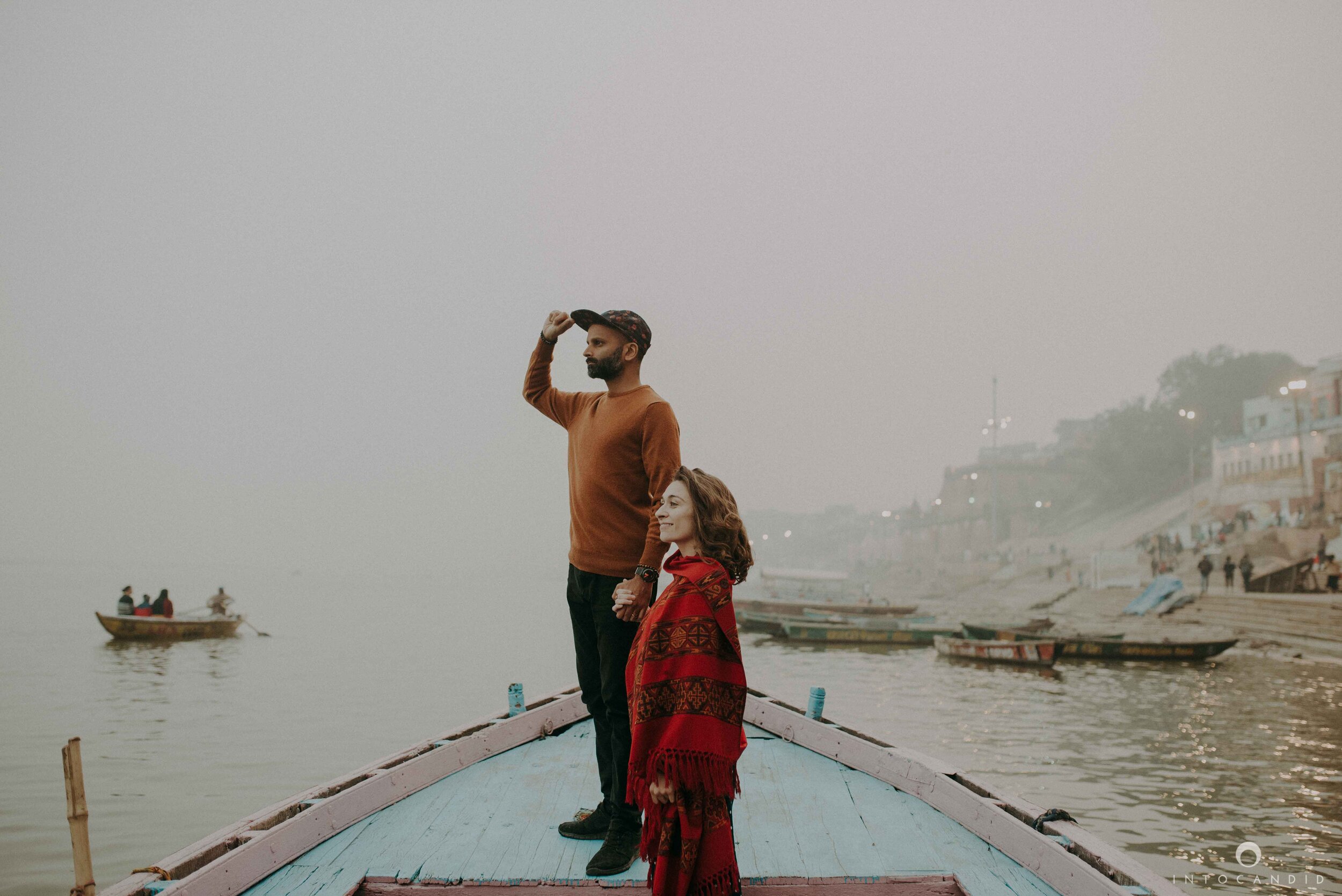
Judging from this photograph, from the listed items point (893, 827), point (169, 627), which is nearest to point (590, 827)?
point (893, 827)

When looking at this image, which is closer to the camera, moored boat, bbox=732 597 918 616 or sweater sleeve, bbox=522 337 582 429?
sweater sleeve, bbox=522 337 582 429

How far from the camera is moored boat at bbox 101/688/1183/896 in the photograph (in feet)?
8.02

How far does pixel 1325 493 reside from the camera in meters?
44.9

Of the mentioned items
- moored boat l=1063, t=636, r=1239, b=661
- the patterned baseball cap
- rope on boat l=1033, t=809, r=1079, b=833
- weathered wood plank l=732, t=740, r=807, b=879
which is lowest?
moored boat l=1063, t=636, r=1239, b=661

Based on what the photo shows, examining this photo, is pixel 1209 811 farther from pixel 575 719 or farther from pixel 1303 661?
pixel 1303 661

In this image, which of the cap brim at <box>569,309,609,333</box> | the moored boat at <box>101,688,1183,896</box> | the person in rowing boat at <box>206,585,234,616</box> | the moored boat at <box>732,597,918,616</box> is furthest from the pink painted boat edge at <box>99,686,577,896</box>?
the moored boat at <box>732,597,918,616</box>

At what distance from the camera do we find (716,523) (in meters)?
2.40

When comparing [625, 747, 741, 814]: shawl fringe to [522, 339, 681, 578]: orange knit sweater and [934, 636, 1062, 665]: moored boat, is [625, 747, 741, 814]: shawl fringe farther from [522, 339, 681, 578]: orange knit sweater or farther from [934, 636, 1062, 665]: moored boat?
[934, 636, 1062, 665]: moored boat

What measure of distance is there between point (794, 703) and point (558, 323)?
300 cm

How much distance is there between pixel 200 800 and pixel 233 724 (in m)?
7.76

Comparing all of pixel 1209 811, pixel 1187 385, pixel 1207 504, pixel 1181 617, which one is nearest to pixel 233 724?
pixel 1209 811

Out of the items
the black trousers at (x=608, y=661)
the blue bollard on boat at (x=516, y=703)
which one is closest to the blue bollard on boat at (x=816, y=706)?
the blue bollard on boat at (x=516, y=703)

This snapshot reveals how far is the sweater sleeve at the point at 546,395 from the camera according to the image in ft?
10.9

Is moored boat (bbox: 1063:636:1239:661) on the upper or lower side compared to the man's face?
lower
